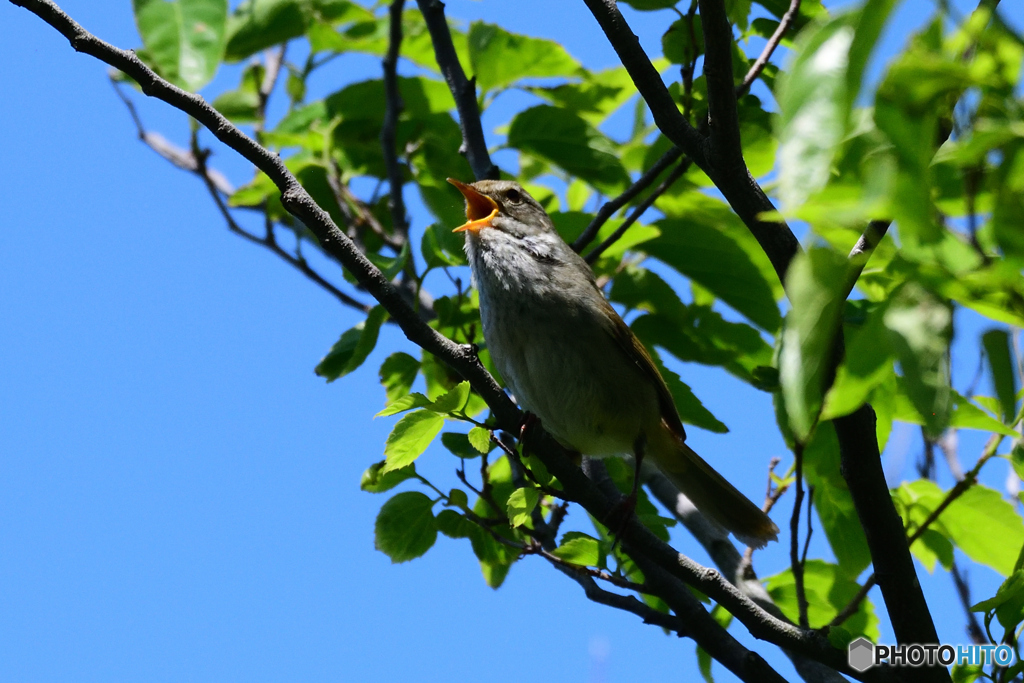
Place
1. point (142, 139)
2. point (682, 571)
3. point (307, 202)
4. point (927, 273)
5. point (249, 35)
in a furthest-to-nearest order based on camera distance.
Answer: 1. point (142, 139)
2. point (249, 35)
3. point (682, 571)
4. point (307, 202)
5. point (927, 273)

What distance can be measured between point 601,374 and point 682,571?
1.46 meters

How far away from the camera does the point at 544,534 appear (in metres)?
3.88

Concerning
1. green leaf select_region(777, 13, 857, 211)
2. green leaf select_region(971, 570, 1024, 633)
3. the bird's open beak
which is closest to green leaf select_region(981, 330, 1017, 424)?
green leaf select_region(777, 13, 857, 211)

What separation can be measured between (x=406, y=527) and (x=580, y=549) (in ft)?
2.06

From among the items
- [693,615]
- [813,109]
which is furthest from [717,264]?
[813,109]

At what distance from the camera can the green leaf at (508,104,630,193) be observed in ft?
14.6

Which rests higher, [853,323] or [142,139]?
[142,139]

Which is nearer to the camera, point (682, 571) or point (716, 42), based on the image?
point (716, 42)

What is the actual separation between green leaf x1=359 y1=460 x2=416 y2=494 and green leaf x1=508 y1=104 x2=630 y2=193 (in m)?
1.82

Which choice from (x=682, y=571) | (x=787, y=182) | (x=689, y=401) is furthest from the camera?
(x=689, y=401)

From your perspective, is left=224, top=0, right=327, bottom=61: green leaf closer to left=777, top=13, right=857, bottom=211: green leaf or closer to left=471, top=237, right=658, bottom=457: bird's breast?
left=471, top=237, right=658, bottom=457: bird's breast

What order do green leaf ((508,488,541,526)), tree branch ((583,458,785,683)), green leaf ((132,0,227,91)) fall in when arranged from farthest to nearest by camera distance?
green leaf ((132,0,227,91))
tree branch ((583,458,785,683))
green leaf ((508,488,541,526))

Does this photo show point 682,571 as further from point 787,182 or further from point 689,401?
point 787,182

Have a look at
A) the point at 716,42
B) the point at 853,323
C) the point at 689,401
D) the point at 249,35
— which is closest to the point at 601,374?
the point at 689,401
